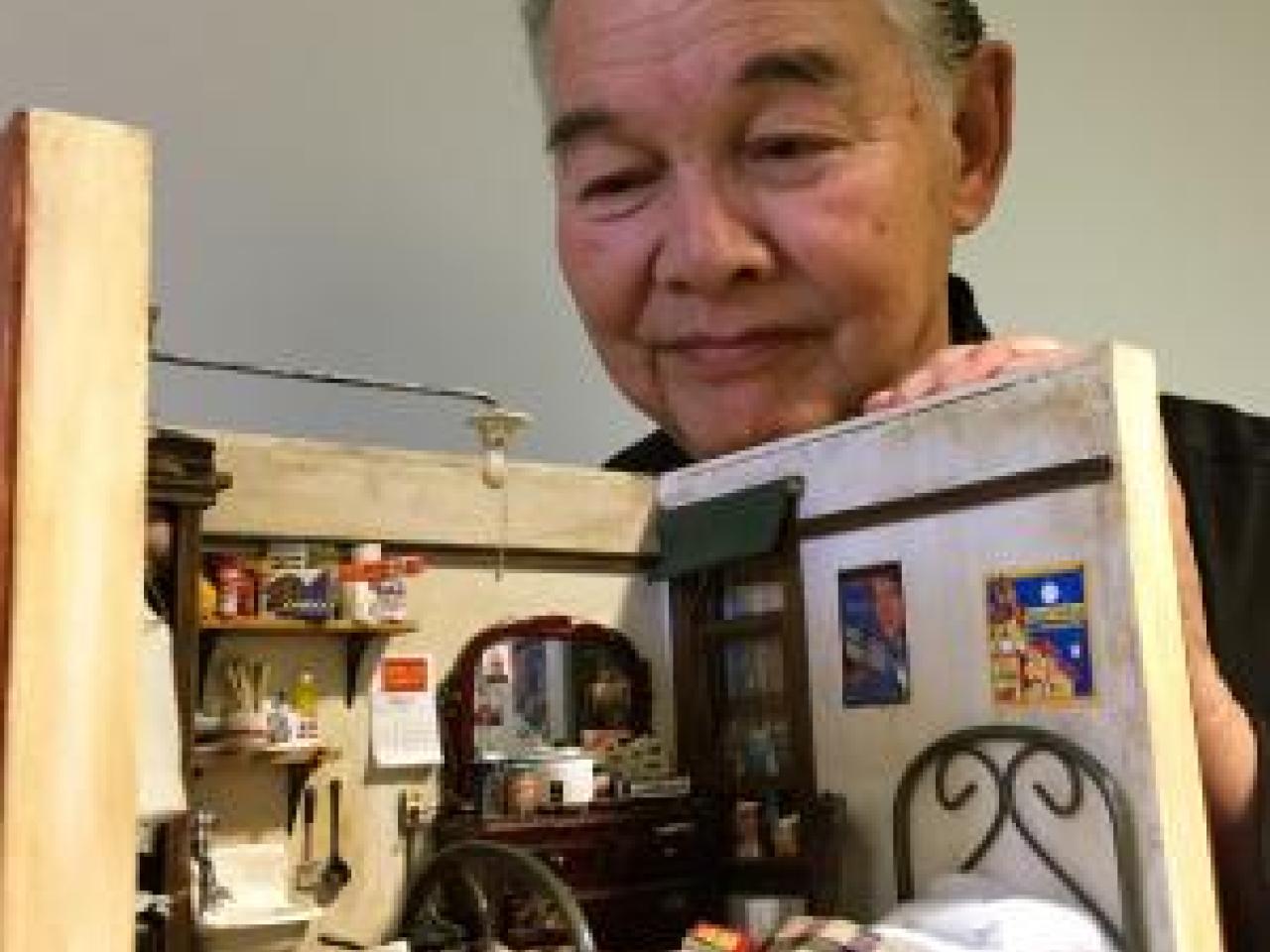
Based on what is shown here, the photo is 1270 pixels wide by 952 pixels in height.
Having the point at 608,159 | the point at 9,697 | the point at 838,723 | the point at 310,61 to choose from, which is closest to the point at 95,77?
the point at 310,61

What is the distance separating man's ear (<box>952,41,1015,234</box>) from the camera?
1.04 m

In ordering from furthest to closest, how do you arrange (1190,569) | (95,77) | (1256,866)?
(95,77), (1190,569), (1256,866)

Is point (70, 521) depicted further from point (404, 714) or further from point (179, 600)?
point (404, 714)

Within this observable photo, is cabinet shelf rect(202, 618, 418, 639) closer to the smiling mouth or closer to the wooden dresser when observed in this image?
the wooden dresser

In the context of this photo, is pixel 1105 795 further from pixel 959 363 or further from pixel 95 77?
pixel 95 77

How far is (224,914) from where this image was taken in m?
0.99

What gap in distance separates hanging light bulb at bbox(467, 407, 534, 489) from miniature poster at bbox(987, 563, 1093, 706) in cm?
47

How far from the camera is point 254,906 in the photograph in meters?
1.01

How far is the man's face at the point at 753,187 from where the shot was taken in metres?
0.91

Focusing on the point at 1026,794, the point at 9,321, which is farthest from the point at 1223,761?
the point at 9,321

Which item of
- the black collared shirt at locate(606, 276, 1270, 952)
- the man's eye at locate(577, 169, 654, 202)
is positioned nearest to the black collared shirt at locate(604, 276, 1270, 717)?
the black collared shirt at locate(606, 276, 1270, 952)

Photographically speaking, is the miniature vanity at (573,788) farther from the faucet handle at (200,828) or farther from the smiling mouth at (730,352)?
the smiling mouth at (730,352)

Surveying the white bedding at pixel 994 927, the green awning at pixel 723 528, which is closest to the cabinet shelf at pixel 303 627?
the green awning at pixel 723 528

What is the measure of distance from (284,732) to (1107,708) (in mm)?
600
